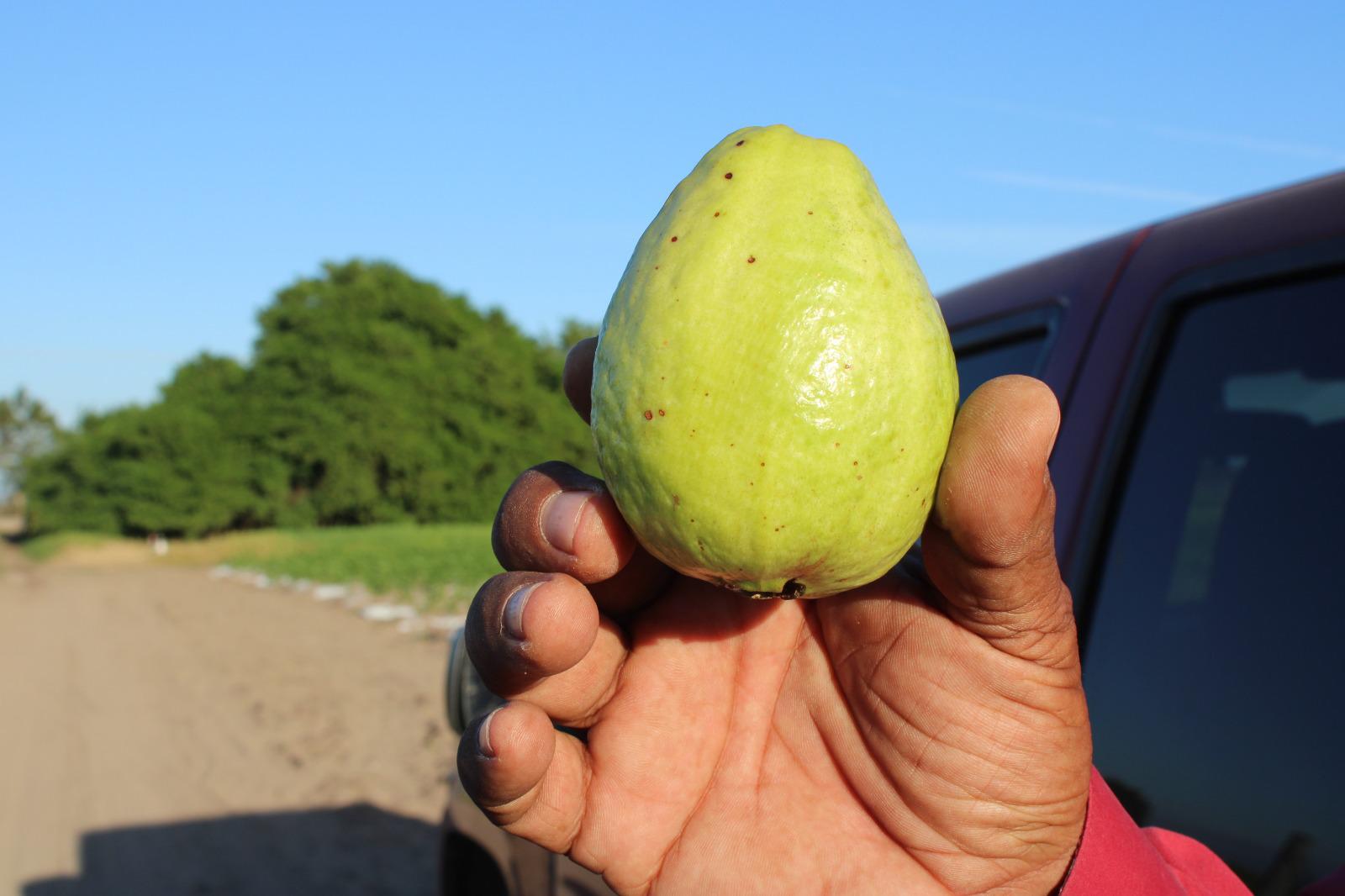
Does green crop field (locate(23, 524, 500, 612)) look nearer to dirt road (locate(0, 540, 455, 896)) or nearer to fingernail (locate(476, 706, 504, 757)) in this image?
dirt road (locate(0, 540, 455, 896))

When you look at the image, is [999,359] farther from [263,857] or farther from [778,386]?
[263,857]

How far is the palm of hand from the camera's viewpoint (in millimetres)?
1605

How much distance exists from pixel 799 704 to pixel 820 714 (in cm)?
5

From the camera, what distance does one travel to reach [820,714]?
5.99 ft

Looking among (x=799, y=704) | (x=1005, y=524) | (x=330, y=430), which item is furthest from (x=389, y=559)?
(x=1005, y=524)

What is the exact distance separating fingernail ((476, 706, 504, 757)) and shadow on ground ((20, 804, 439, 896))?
4122mm

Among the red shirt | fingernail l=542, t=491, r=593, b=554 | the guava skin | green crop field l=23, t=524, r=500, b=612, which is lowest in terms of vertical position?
green crop field l=23, t=524, r=500, b=612

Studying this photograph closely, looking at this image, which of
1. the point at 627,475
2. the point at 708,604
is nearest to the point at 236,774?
the point at 708,604

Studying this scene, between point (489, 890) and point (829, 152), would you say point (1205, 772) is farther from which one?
point (489, 890)

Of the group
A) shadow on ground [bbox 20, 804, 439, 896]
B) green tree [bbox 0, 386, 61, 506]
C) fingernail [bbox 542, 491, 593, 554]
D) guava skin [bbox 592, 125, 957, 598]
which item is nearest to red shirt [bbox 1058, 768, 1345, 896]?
guava skin [bbox 592, 125, 957, 598]

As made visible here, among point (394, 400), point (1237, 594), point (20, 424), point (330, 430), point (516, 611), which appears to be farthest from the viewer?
point (20, 424)

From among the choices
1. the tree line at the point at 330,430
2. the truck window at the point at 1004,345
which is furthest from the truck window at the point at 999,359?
the tree line at the point at 330,430

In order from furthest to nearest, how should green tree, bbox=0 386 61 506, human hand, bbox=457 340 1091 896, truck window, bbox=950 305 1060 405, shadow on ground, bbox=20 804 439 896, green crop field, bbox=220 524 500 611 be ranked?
green tree, bbox=0 386 61 506, green crop field, bbox=220 524 500 611, shadow on ground, bbox=20 804 439 896, truck window, bbox=950 305 1060 405, human hand, bbox=457 340 1091 896

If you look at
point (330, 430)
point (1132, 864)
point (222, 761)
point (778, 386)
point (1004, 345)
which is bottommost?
point (222, 761)
